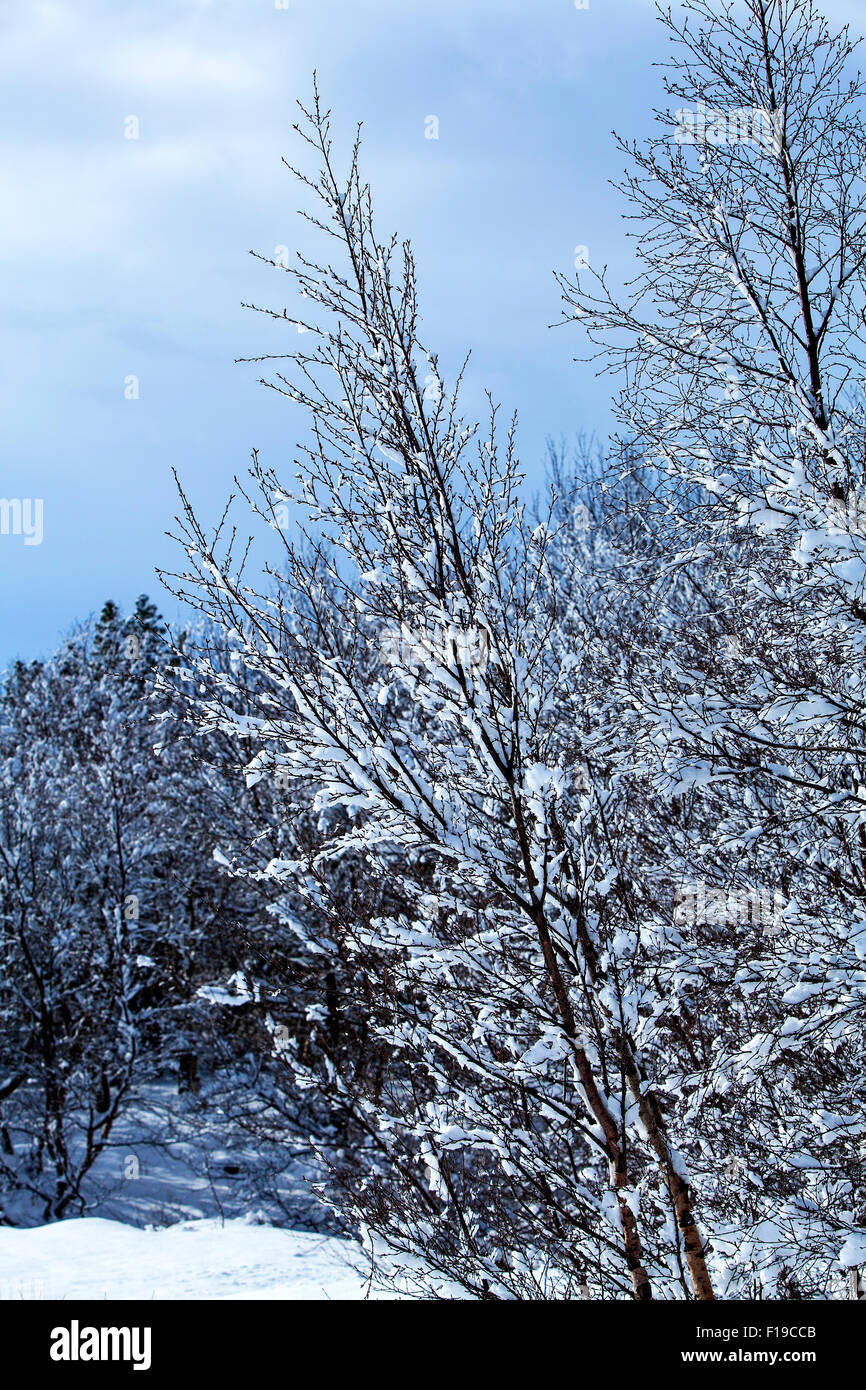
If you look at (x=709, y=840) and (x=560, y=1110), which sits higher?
(x=709, y=840)

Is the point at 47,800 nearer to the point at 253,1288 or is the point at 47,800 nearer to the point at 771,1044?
the point at 253,1288

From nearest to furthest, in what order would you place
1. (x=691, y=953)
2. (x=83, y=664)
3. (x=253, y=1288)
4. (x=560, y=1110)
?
1. (x=560, y=1110)
2. (x=691, y=953)
3. (x=253, y=1288)
4. (x=83, y=664)

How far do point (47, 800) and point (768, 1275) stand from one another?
20965 millimetres

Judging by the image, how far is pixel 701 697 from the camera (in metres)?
4.59

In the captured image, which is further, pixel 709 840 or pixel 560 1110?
pixel 709 840

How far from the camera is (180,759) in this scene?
2373cm

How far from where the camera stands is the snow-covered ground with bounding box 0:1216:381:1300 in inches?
320

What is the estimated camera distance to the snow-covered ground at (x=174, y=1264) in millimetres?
8141

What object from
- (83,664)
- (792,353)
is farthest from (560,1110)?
(83,664)

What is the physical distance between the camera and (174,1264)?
371 inches

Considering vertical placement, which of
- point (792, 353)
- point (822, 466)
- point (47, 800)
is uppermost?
point (47, 800)
